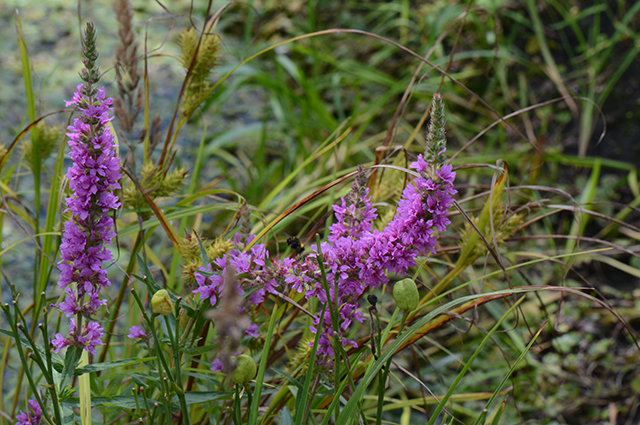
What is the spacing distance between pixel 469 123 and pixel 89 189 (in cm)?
190

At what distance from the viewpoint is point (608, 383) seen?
4.79 ft

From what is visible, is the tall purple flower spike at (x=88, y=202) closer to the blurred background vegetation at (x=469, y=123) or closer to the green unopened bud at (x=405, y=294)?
the green unopened bud at (x=405, y=294)

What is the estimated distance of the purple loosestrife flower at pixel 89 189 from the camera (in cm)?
61

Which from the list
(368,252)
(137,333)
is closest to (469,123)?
(368,252)

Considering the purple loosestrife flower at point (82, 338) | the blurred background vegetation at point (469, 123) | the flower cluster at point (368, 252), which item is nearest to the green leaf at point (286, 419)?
the flower cluster at point (368, 252)

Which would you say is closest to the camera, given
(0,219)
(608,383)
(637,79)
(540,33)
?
(0,219)

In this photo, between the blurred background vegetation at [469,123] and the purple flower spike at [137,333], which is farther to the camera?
the blurred background vegetation at [469,123]

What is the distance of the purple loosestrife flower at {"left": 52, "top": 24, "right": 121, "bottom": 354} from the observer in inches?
23.8

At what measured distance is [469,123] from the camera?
221 cm

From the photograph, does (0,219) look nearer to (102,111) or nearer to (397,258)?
(102,111)

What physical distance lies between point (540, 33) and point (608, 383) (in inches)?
60.8

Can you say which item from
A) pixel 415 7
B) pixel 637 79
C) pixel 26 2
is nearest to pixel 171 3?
pixel 26 2

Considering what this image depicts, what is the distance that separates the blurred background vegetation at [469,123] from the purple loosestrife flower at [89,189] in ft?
2.21

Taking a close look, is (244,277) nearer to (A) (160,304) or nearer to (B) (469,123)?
(A) (160,304)
